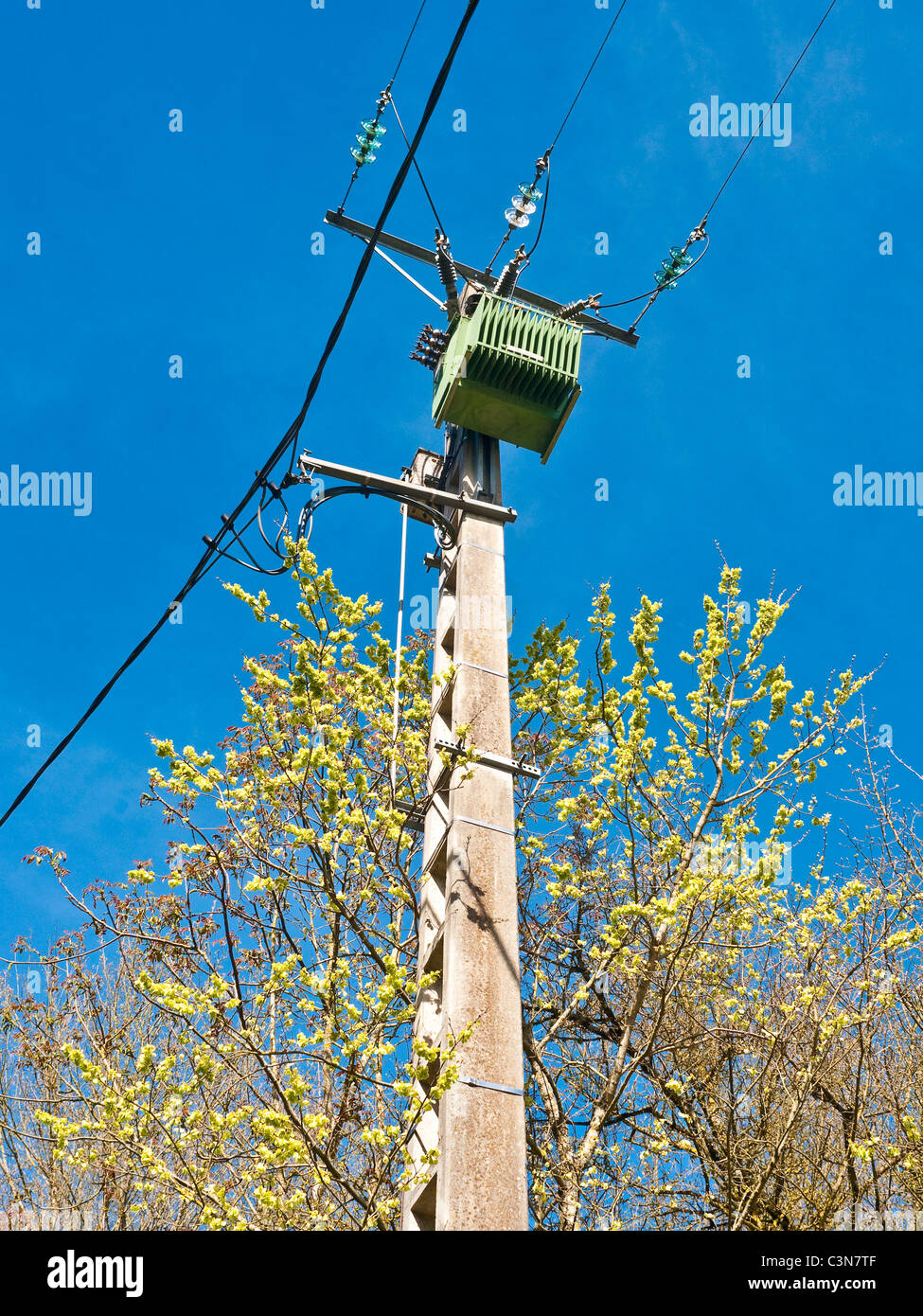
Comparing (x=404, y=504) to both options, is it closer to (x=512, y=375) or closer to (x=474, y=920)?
(x=512, y=375)

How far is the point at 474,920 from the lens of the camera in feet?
17.2

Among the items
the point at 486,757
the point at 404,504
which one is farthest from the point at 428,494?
the point at 486,757

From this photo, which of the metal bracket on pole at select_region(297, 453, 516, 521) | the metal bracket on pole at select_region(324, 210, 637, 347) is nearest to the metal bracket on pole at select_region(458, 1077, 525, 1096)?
the metal bracket on pole at select_region(297, 453, 516, 521)

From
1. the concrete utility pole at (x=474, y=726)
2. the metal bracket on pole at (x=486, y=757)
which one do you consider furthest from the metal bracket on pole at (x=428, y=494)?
the metal bracket on pole at (x=486, y=757)

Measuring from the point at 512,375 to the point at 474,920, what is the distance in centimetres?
397

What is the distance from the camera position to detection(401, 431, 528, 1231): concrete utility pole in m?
4.55

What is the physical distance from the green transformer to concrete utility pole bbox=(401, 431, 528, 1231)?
2.18ft

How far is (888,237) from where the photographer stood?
37.7ft

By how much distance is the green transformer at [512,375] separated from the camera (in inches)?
292

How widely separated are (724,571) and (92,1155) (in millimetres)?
5961

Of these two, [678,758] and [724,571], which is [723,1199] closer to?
[678,758]

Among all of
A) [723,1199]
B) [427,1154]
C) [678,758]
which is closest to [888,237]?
[678,758]

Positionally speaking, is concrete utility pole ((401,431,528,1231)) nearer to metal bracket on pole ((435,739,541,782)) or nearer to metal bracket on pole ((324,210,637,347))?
metal bracket on pole ((435,739,541,782))

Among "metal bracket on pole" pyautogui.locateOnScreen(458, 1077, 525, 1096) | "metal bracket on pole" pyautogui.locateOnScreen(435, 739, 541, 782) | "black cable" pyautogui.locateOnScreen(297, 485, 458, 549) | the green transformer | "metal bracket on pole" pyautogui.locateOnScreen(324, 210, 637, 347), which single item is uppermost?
"metal bracket on pole" pyautogui.locateOnScreen(324, 210, 637, 347)
